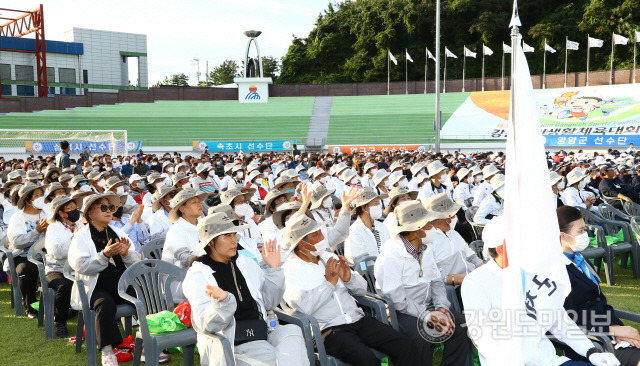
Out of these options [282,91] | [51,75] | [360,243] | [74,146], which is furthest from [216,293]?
[51,75]

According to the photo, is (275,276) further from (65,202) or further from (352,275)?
(65,202)

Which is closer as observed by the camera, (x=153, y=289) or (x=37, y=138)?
(x=153, y=289)

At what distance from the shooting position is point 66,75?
58.0 meters

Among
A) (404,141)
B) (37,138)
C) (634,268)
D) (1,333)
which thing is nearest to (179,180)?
(1,333)

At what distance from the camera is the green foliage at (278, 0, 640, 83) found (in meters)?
51.2

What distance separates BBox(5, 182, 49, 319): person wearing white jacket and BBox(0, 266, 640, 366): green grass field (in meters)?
0.30

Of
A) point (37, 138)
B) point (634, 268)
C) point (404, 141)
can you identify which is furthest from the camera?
point (404, 141)

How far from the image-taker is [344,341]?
161 inches

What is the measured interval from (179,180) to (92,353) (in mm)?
3760

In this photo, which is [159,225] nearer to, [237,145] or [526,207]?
[526,207]

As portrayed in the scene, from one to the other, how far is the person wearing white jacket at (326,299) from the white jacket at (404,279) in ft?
1.10

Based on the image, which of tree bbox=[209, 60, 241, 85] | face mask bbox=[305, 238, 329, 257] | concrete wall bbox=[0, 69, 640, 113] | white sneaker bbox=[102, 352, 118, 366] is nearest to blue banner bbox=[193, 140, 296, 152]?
concrete wall bbox=[0, 69, 640, 113]

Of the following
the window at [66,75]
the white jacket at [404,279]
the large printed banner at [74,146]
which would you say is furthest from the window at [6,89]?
the white jacket at [404,279]

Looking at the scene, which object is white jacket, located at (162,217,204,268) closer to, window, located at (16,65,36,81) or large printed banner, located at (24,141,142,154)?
large printed banner, located at (24,141,142,154)
